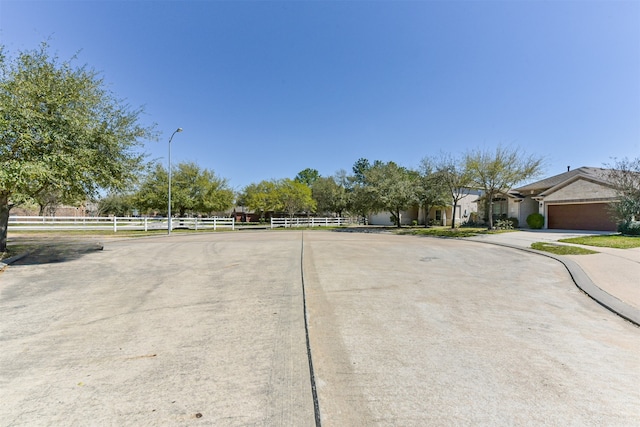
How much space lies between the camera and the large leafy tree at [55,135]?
7.85m

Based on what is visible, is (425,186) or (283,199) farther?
(283,199)

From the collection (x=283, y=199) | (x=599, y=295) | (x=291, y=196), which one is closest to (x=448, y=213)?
(x=291, y=196)

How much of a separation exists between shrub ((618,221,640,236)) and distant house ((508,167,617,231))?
11.7ft

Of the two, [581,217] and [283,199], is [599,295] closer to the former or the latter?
[581,217]

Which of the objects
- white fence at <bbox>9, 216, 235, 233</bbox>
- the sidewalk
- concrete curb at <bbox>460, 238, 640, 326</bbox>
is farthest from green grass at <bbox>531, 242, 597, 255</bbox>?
white fence at <bbox>9, 216, 235, 233</bbox>

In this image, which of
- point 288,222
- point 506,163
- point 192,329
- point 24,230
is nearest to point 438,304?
point 192,329

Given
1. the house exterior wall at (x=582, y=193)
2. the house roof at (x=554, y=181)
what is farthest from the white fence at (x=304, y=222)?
the house exterior wall at (x=582, y=193)

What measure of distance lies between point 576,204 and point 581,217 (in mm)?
984

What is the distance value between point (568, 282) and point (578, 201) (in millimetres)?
19711

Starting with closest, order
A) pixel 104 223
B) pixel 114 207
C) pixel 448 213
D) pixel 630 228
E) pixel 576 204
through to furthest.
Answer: pixel 630 228 < pixel 576 204 < pixel 104 223 < pixel 448 213 < pixel 114 207

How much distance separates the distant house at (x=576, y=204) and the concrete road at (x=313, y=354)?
2006cm

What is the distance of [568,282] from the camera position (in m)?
7.21

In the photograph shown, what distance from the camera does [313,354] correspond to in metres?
3.30

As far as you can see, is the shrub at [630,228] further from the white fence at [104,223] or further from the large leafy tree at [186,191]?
the large leafy tree at [186,191]
